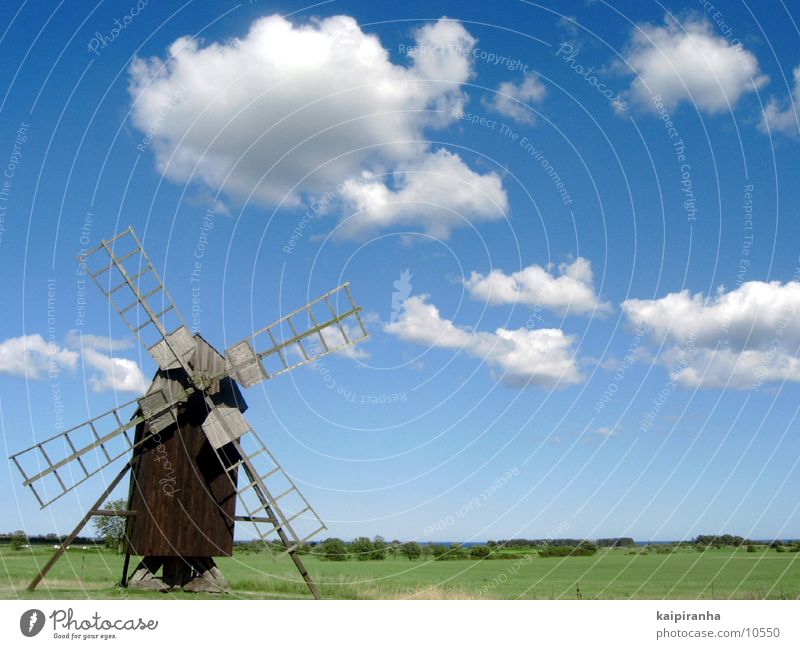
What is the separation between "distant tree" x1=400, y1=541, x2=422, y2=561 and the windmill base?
23280 mm

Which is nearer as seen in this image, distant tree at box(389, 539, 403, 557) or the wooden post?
the wooden post

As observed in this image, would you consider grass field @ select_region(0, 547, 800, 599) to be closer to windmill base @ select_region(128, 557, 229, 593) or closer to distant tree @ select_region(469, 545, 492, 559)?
windmill base @ select_region(128, 557, 229, 593)

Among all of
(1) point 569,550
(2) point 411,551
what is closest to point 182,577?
(2) point 411,551

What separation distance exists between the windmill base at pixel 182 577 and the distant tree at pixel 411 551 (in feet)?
76.4

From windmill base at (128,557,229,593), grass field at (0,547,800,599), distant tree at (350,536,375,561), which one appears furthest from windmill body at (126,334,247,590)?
distant tree at (350,536,375,561)

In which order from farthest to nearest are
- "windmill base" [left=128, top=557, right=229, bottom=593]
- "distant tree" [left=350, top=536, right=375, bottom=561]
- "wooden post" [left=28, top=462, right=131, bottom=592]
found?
1. "distant tree" [left=350, top=536, right=375, bottom=561]
2. "windmill base" [left=128, top=557, right=229, bottom=593]
3. "wooden post" [left=28, top=462, right=131, bottom=592]

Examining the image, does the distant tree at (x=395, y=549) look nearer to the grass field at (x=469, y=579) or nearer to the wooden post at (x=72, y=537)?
the grass field at (x=469, y=579)

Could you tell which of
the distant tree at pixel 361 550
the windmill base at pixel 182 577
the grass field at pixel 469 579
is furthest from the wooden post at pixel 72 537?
the distant tree at pixel 361 550

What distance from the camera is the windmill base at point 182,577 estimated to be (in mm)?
26688

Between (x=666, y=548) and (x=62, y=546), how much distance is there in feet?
195

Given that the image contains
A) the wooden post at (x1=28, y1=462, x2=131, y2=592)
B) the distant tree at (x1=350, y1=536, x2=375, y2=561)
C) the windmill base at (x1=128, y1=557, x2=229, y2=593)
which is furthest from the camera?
the distant tree at (x1=350, y1=536, x2=375, y2=561)

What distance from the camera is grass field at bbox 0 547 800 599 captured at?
2639cm
